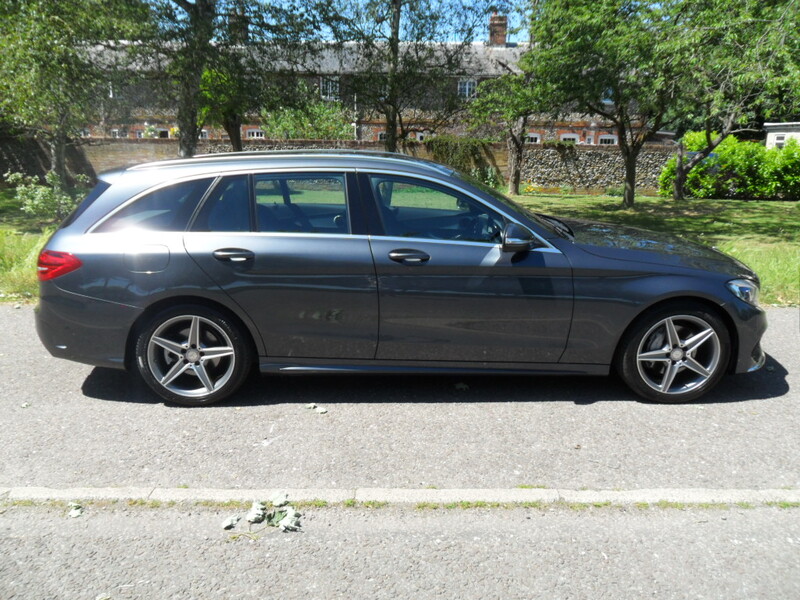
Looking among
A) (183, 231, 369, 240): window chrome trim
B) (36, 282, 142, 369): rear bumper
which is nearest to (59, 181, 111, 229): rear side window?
(36, 282, 142, 369): rear bumper

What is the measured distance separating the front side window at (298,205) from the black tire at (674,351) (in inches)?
85.6

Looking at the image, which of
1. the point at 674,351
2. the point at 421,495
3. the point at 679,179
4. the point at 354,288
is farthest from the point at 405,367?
the point at 679,179

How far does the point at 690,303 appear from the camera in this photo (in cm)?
452

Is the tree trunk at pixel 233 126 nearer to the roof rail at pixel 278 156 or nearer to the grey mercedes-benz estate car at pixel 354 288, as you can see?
the roof rail at pixel 278 156

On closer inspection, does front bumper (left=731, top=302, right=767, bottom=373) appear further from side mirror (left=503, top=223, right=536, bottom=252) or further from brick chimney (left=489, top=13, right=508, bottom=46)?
brick chimney (left=489, top=13, right=508, bottom=46)

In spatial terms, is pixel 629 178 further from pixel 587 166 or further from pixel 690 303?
pixel 690 303

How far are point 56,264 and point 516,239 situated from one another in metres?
3.15

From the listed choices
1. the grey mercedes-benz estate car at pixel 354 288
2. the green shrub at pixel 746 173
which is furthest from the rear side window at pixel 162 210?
the green shrub at pixel 746 173

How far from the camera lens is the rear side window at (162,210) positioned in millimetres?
4480

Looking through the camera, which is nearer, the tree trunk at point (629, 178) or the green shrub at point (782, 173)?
the tree trunk at point (629, 178)

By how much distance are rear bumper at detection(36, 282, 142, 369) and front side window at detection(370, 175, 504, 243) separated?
6.07ft

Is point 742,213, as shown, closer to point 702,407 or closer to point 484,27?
point 484,27

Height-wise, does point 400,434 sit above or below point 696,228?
below

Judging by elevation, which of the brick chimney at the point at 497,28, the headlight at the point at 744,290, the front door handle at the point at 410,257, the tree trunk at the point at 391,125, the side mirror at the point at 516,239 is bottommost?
the headlight at the point at 744,290
